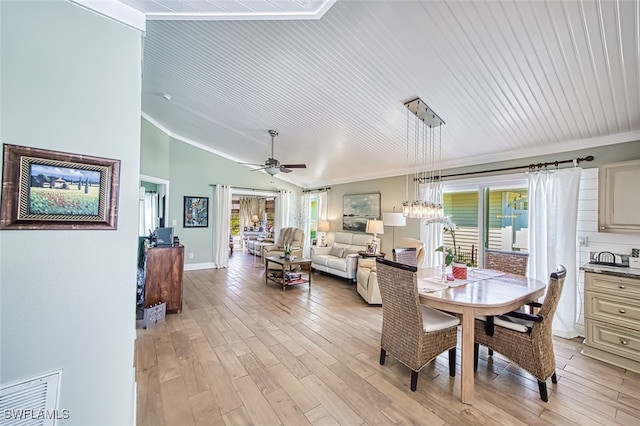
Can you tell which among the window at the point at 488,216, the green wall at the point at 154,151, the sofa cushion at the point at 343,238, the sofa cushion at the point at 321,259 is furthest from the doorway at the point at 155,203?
the window at the point at 488,216

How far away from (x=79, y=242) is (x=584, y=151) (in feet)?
16.6

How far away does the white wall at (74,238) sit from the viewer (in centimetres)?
117

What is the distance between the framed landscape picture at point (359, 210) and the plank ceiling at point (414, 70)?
1850 millimetres

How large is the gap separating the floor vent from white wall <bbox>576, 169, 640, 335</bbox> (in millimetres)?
4900

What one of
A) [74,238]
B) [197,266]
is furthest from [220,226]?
[74,238]

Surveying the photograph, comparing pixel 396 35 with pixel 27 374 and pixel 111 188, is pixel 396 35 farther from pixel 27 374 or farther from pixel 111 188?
pixel 27 374

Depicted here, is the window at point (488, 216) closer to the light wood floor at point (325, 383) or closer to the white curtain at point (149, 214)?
the light wood floor at point (325, 383)

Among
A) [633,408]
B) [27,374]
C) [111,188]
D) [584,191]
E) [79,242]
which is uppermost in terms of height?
[584,191]

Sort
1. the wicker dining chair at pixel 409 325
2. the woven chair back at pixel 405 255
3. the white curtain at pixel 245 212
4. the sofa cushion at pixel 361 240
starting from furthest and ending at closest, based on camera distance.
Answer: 1. the white curtain at pixel 245 212
2. the sofa cushion at pixel 361 240
3. the woven chair back at pixel 405 255
4. the wicker dining chair at pixel 409 325

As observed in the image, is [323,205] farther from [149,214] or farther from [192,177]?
[149,214]

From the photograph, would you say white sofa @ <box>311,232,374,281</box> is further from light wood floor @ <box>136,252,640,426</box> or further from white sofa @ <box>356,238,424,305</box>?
light wood floor @ <box>136,252,640,426</box>

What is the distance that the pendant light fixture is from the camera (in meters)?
2.91

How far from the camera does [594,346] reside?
8.59 ft

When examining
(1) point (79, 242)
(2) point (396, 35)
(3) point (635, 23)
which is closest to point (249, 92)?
(2) point (396, 35)
